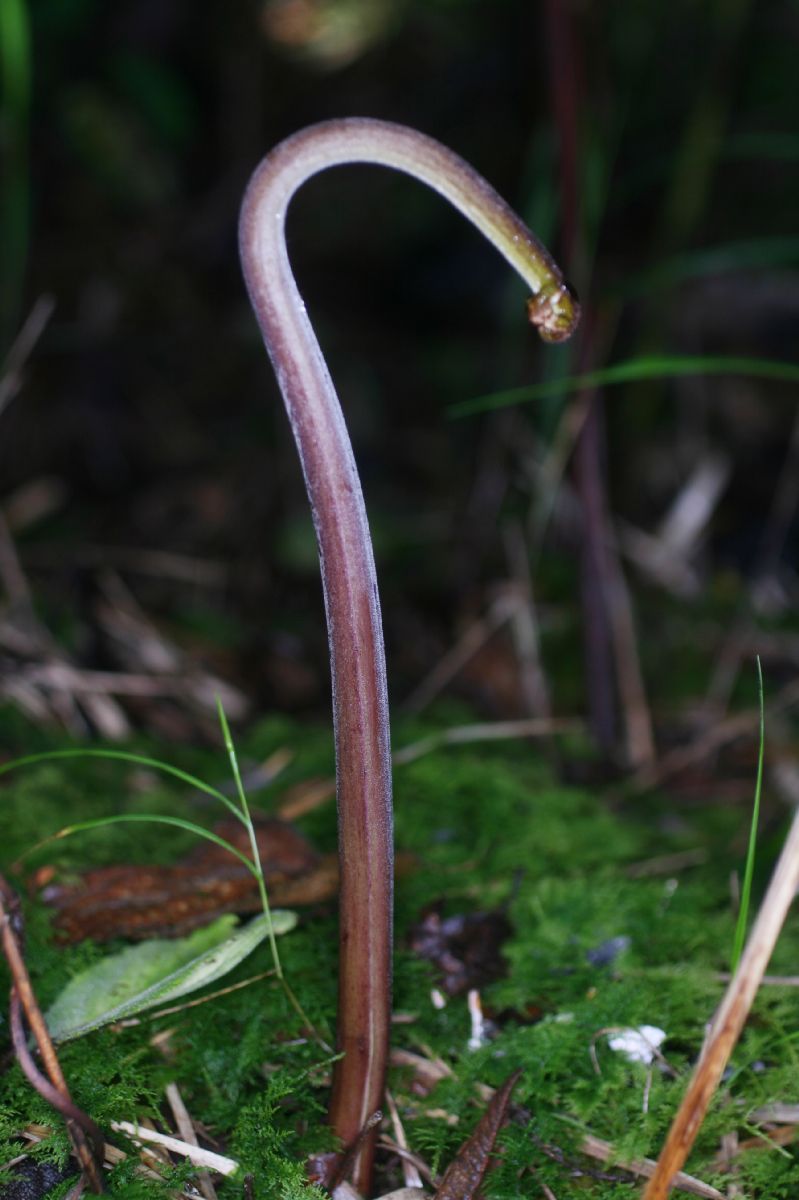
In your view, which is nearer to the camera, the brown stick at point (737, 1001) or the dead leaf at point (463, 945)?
the brown stick at point (737, 1001)

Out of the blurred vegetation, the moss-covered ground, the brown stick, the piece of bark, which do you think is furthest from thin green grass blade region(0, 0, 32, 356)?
the brown stick

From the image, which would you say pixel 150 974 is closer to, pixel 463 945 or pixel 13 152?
pixel 463 945

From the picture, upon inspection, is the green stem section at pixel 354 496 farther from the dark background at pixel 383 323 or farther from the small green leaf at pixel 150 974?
the dark background at pixel 383 323

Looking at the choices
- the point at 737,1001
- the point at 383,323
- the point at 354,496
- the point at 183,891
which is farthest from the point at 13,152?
the point at 737,1001

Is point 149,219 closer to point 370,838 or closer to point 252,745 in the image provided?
point 252,745

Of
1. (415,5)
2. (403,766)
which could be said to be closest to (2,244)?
(415,5)

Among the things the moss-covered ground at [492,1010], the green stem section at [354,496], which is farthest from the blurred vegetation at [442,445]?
the green stem section at [354,496]

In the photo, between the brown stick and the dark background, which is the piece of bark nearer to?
the brown stick
